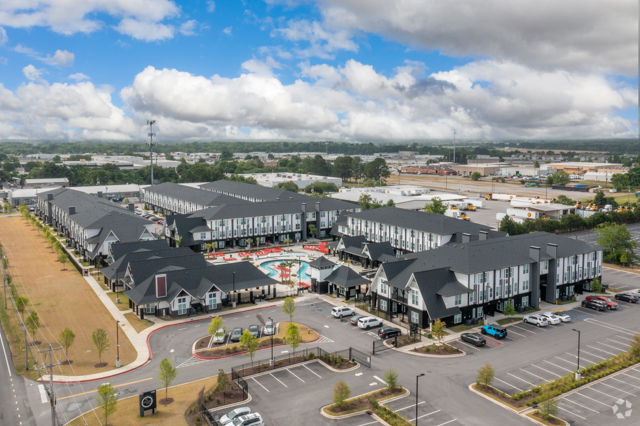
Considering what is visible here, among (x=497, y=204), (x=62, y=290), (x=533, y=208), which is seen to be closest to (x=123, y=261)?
(x=62, y=290)

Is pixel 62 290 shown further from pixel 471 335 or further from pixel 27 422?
pixel 471 335

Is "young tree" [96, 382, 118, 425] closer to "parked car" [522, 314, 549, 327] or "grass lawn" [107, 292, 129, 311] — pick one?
"grass lawn" [107, 292, 129, 311]

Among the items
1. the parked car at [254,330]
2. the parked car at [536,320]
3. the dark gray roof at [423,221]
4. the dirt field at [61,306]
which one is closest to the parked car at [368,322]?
the parked car at [254,330]

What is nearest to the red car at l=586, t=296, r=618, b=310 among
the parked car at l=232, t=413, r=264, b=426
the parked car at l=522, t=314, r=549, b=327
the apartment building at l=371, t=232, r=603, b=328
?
the apartment building at l=371, t=232, r=603, b=328

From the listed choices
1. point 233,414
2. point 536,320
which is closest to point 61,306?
point 233,414

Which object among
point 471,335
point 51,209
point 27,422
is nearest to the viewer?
point 27,422

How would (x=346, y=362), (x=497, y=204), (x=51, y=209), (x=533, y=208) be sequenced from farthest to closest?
1. (x=497, y=204)
2. (x=533, y=208)
3. (x=51, y=209)
4. (x=346, y=362)
